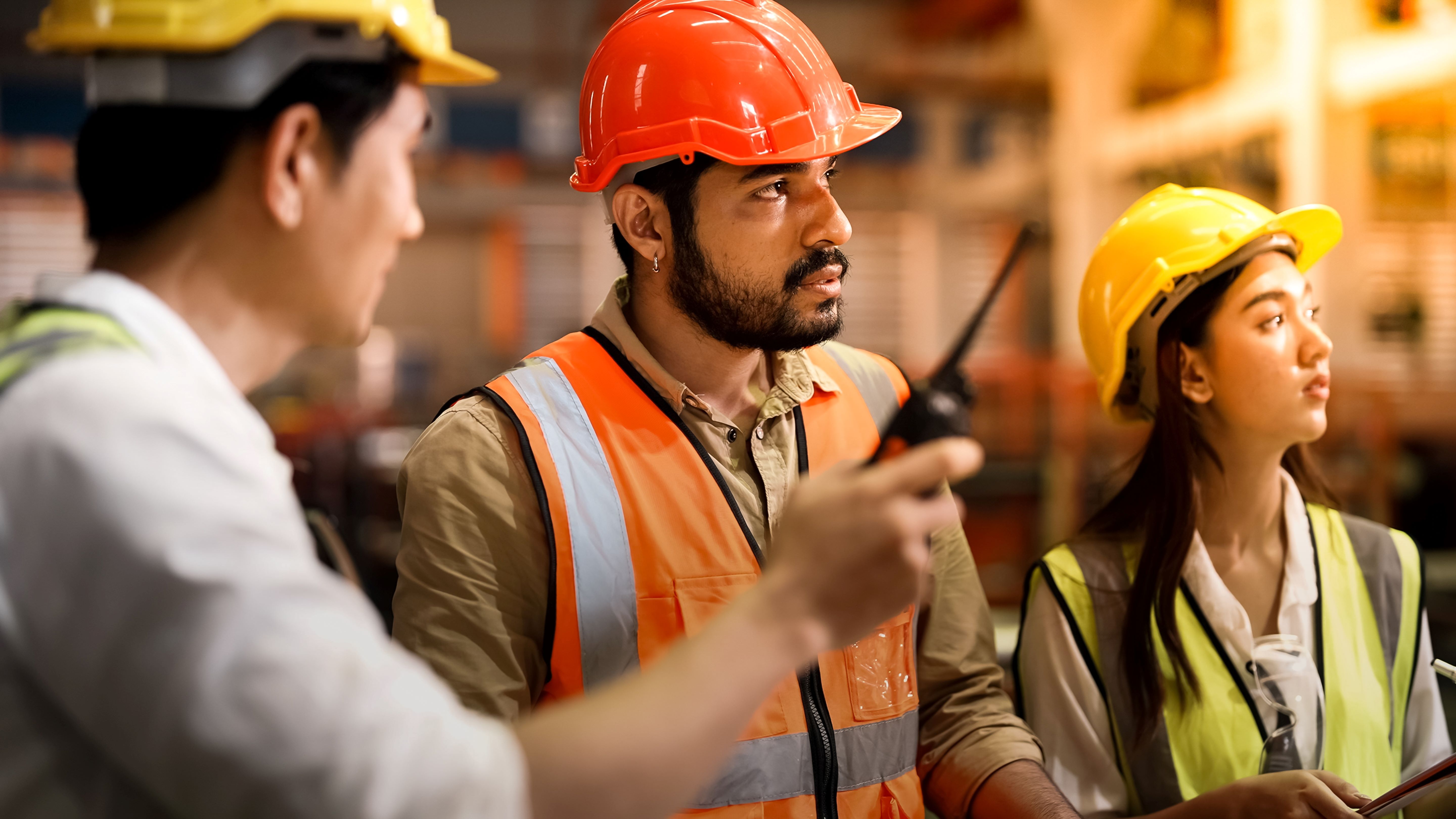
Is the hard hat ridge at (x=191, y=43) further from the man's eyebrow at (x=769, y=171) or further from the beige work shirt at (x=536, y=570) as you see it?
the man's eyebrow at (x=769, y=171)

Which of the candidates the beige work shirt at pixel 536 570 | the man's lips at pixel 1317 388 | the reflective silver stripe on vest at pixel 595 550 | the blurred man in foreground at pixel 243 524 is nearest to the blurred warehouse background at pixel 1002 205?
the man's lips at pixel 1317 388

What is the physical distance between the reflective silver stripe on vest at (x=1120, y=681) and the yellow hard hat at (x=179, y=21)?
1.38 meters

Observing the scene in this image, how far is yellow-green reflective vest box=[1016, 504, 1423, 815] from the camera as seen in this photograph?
1661 millimetres

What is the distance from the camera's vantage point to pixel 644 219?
1754mm

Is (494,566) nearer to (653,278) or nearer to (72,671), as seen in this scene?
(653,278)

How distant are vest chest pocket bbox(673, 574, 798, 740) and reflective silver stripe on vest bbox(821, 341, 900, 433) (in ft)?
1.49

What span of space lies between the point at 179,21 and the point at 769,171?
90 cm

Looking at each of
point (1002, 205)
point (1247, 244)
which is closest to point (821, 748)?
point (1247, 244)

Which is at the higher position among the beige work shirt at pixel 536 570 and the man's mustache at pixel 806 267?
the man's mustache at pixel 806 267

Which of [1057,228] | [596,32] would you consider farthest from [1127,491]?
[596,32]

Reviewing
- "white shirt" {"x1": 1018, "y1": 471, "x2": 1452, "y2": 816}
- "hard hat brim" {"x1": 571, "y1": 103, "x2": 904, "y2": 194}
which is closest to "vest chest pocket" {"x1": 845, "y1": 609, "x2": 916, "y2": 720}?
"white shirt" {"x1": 1018, "y1": 471, "x2": 1452, "y2": 816}

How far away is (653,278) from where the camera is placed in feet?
5.83

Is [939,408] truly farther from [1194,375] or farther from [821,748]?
[1194,375]

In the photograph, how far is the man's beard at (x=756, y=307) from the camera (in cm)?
165
